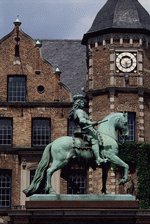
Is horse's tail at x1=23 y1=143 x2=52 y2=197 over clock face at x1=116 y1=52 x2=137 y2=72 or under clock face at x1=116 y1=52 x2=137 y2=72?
→ under

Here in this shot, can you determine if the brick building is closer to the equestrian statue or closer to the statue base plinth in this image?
the equestrian statue

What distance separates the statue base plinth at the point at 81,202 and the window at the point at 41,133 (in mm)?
20027

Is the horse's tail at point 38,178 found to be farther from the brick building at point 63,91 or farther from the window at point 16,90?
the window at point 16,90

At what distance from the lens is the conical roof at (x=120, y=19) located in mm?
46688

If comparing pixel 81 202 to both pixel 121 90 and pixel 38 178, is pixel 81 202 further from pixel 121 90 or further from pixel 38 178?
pixel 121 90

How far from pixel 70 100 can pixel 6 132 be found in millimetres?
4734

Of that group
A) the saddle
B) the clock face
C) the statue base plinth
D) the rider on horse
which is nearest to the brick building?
the clock face

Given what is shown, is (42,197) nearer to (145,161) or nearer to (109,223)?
(109,223)

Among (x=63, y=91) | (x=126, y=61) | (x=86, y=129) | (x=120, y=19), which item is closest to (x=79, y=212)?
(x=86, y=129)

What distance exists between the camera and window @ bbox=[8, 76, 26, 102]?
→ 47.8 meters

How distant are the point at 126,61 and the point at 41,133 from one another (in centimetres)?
732

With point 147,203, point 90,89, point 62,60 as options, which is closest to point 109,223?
point 147,203

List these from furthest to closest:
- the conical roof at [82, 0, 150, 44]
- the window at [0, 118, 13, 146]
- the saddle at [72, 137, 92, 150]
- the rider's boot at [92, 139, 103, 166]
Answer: the window at [0, 118, 13, 146] < the conical roof at [82, 0, 150, 44] < the saddle at [72, 137, 92, 150] < the rider's boot at [92, 139, 103, 166]

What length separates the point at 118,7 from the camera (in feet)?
158
